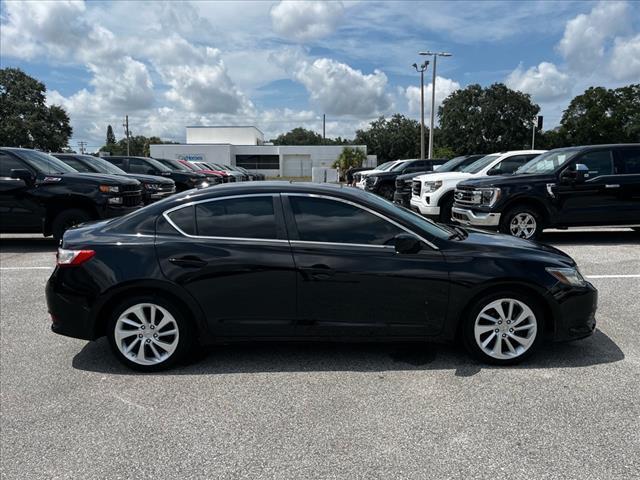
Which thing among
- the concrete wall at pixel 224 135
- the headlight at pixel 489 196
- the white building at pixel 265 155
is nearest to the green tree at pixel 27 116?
the white building at pixel 265 155

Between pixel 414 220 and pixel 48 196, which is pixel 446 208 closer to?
pixel 414 220

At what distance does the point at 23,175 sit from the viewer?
923 centimetres

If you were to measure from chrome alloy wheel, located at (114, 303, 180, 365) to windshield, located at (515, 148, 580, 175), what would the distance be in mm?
7848

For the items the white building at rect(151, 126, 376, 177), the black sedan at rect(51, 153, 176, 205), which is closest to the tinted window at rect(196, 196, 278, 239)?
the black sedan at rect(51, 153, 176, 205)

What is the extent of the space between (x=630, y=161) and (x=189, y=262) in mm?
8717

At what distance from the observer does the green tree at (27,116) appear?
58594mm

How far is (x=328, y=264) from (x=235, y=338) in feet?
3.13

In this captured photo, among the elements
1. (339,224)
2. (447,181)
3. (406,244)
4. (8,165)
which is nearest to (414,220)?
(406,244)

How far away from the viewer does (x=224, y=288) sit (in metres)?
4.13

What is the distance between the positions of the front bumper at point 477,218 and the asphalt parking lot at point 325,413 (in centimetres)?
443

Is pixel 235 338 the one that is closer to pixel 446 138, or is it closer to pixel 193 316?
pixel 193 316

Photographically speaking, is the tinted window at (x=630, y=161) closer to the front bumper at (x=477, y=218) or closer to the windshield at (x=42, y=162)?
the front bumper at (x=477, y=218)

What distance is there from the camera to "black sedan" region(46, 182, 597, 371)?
4102 millimetres

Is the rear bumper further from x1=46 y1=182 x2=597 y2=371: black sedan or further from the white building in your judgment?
the white building
